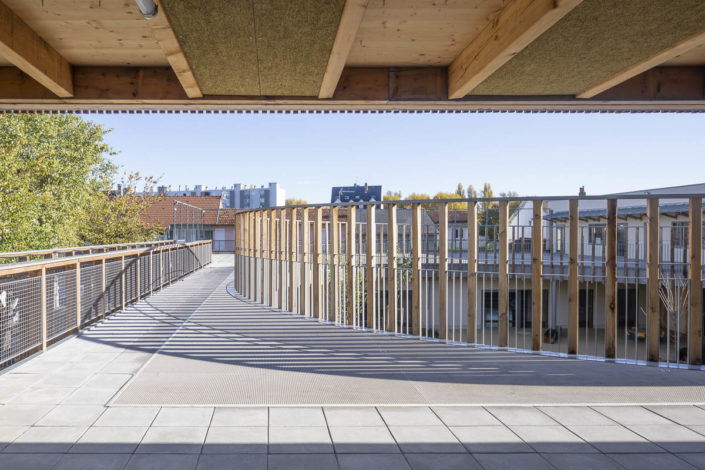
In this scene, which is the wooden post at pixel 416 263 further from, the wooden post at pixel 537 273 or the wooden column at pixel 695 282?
the wooden column at pixel 695 282

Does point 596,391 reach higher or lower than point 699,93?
lower

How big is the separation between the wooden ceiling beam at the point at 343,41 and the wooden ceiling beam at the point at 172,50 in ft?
4.73

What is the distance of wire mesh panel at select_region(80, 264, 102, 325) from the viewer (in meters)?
8.19

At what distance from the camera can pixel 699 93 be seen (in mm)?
6457

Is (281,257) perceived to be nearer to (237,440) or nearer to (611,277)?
(611,277)

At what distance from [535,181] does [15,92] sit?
174 meters

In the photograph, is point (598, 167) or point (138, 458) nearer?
point (138, 458)

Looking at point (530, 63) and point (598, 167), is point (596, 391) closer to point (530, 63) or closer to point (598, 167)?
point (530, 63)

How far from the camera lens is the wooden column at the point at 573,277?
6316 mm

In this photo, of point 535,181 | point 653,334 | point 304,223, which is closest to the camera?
point 653,334

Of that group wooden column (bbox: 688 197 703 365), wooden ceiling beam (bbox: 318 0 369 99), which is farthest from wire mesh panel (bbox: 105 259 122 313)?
wooden column (bbox: 688 197 703 365)

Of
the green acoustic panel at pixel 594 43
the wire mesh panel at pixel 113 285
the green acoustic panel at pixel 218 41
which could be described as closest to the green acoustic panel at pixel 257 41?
the green acoustic panel at pixel 218 41

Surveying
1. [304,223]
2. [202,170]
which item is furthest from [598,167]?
[304,223]

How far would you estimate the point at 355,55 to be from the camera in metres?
6.00
